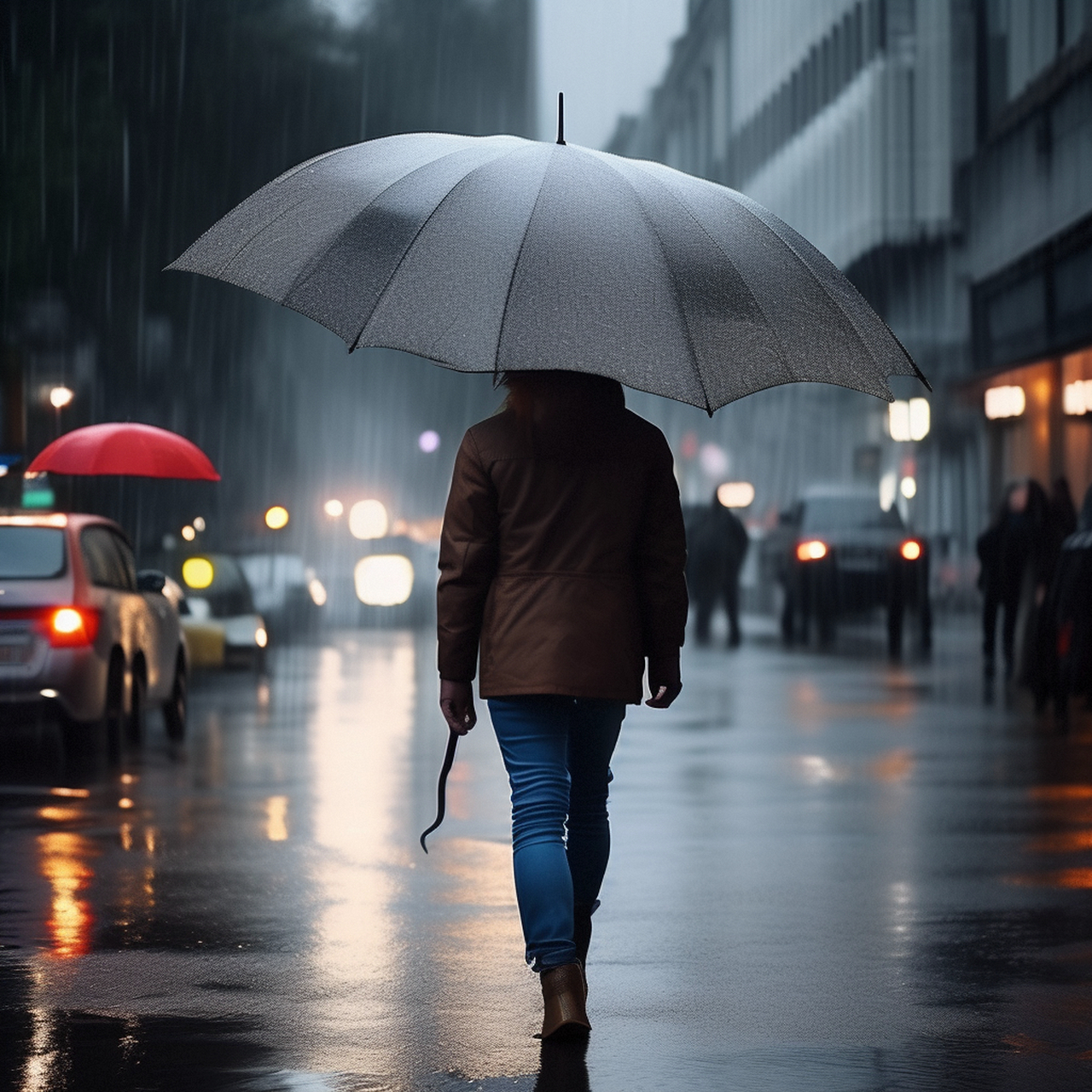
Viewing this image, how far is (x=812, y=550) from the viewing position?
94.1 feet

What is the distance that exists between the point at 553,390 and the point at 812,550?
23.0m

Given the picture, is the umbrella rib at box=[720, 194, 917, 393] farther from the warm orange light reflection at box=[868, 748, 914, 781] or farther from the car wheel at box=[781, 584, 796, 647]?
the car wheel at box=[781, 584, 796, 647]

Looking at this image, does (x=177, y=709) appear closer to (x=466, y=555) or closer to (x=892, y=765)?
(x=892, y=765)

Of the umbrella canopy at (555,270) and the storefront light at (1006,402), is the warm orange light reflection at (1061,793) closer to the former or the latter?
the umbrella canopy at (555,270)

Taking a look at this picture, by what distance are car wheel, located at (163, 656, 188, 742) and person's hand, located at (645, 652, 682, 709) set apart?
380 inches

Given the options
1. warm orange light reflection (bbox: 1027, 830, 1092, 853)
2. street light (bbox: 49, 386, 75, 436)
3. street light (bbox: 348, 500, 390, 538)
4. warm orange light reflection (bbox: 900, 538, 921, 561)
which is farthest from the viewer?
street light (bbox: 348, 500, 390, 538)

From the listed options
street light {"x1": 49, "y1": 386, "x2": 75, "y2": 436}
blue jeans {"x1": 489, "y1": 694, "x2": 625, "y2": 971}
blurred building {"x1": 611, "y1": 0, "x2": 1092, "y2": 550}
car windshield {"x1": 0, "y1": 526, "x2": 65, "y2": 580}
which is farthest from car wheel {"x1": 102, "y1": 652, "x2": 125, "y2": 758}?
street light {"x1": 49, "y1": 386, "x2": 75, "y2": 436}

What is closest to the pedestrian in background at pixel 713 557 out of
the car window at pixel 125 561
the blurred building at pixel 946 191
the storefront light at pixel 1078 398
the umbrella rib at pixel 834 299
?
the storefront light at pixel 1078 398

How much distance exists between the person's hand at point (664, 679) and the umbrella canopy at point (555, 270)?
69 cm

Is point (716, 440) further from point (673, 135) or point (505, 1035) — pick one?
point (505, 1035)

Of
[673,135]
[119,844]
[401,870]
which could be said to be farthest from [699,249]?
[673,135]

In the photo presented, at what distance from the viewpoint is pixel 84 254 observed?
28.0 meters

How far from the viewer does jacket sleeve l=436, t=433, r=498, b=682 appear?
231 inches

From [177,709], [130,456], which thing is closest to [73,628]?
[177,709]
